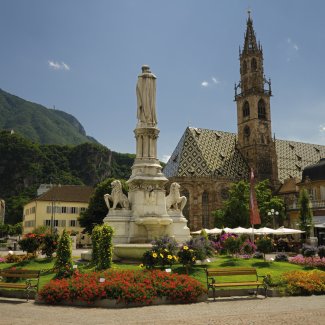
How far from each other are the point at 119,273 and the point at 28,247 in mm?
11718

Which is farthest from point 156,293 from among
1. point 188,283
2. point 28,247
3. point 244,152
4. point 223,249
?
point 244,152

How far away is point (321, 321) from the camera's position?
1058cm

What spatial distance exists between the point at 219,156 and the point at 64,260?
65989 mm

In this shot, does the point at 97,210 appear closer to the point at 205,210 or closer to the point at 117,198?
the point at 205,210

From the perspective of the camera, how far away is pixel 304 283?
15.3 metres

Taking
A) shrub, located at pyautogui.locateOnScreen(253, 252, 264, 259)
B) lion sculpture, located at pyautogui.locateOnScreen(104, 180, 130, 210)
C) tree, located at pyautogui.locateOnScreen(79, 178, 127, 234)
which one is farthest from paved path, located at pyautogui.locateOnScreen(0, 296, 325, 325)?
tree, located at pyautogui.locateOnScreen(79, 178, 127, 234)

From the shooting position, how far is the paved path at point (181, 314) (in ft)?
34.6

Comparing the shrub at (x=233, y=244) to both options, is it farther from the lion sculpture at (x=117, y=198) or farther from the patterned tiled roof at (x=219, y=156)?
the patterned tiled roof at (x=219, y=156)

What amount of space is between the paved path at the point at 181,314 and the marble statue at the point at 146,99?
1299 cm

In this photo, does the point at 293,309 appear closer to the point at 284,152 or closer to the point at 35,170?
the point at 284,152

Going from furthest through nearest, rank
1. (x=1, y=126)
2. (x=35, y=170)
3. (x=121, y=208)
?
(x=1, y=126), (x=35, y=170), (x=121, y=208)

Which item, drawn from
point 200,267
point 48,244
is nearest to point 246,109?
point 48,244

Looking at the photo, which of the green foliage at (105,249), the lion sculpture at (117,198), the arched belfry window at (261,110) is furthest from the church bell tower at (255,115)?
the green foliage at (105,249)

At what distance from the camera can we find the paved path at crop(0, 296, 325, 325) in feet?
34.6
